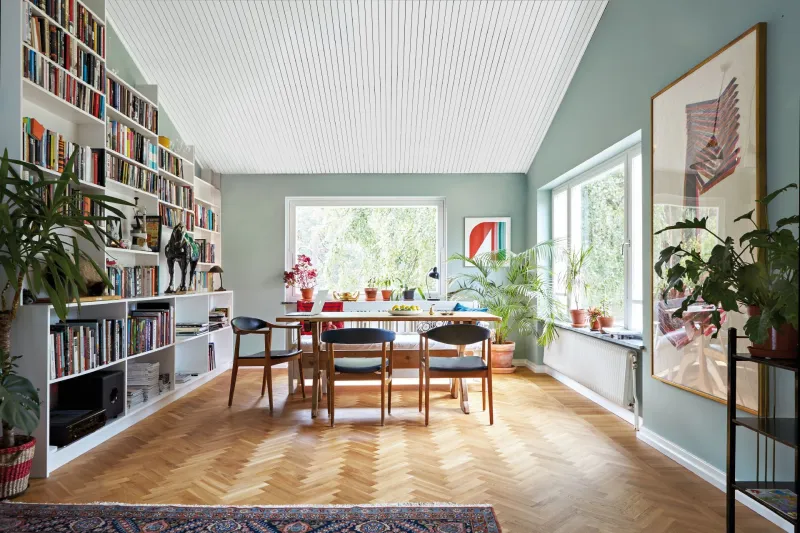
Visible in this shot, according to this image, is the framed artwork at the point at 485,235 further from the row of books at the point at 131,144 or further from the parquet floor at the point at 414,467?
the row of books at the point at 131,144

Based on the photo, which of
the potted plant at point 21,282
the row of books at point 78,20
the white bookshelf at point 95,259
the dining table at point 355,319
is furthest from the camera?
the dining table at point 355,319

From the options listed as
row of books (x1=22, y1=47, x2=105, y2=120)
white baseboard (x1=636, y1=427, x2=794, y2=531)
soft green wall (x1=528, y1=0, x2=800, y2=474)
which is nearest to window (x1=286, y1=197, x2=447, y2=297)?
soft green wall (x1=528, y1=0, x2=800, y2=474)

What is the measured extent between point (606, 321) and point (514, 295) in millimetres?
1491

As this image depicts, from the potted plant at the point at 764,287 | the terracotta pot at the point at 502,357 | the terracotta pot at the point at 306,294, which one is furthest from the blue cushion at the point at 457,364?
the terracotta pot at the point at 306,294

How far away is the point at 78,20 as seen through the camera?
11.9 feet

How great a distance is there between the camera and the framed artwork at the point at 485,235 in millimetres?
6637

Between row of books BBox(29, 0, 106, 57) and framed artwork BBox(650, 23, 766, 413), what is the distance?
3902 millimetres

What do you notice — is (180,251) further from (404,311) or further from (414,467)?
(414,467)

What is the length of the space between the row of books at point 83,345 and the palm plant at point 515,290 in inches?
145

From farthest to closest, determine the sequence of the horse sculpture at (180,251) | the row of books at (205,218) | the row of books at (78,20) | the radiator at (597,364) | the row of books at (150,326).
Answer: the row of books at (205,218), the horse sculpture at (180,251), the row of books at (150,326), the radiator at (597,364), the row of books at (78,20)

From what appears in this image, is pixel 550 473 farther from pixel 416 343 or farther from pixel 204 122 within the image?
pixel 204 122

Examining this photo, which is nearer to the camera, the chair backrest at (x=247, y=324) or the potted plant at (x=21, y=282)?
the potted plant at (x=21, y=282)

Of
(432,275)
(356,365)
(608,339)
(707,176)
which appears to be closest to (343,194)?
(432,275)

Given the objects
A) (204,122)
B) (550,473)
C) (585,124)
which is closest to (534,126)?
(585,124)
